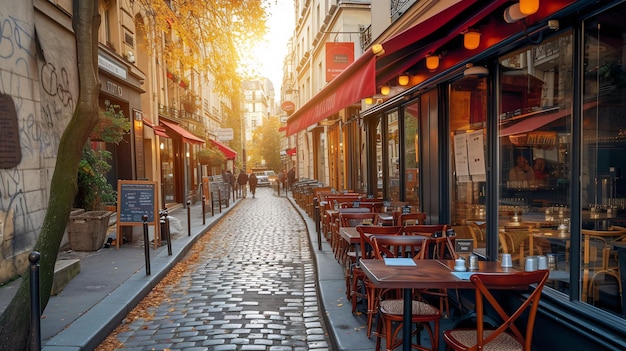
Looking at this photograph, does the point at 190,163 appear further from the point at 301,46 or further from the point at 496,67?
the point at 496,67

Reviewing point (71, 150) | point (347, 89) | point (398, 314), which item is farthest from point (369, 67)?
point (71, 150)

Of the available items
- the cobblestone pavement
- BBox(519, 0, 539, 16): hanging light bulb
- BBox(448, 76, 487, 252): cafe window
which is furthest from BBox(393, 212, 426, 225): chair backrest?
BBox(519, 0, 539, 16): hanging light bulb

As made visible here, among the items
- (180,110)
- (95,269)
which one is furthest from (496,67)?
(180,110)

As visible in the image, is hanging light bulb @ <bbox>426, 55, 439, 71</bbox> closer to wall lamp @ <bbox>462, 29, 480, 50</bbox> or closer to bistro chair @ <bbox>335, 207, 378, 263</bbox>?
wall lamp @ <bbox>462, 29, 480, 50</bbox>

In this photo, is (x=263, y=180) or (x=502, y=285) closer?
→ (x=502, y=285)

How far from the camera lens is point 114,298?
580cm

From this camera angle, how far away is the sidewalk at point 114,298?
447 cm

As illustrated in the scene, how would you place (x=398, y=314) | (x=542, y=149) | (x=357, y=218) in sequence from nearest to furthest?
1. (x=398, y=314)
2. (x=542, y=149)
3. (x=357, y=218)

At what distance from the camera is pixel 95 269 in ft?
24.5

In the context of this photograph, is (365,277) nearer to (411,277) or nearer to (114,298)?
(411,277)

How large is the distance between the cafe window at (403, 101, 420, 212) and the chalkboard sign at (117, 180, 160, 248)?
535 cm

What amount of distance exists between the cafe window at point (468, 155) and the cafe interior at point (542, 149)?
3 cm

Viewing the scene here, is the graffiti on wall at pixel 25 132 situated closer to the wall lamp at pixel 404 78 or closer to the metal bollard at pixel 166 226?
the metal bollard at pixel 166 226

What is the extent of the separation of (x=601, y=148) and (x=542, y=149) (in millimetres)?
901
